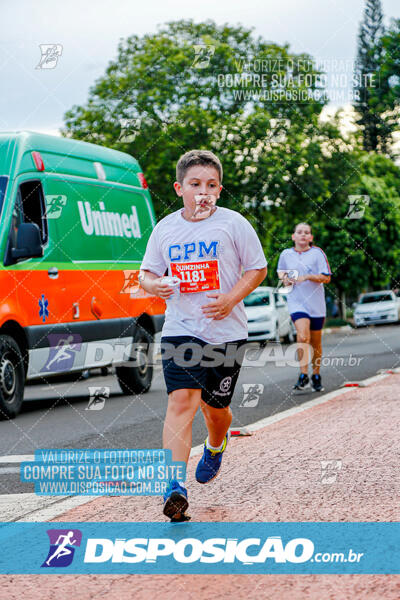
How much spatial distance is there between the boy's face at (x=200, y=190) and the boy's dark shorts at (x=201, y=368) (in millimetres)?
614

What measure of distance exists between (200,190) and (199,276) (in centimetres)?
43

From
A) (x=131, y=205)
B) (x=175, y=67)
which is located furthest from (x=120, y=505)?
(x=175, y=67)

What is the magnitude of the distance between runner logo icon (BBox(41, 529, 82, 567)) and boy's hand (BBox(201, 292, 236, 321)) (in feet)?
3.83

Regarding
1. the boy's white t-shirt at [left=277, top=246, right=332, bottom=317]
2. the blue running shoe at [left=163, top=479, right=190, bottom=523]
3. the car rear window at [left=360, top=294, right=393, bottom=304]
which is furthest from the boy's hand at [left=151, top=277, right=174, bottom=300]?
the car rear window at [left=360, top=294, right=393, bottom=304]

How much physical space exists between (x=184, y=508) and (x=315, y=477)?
1.27 metres

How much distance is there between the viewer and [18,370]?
10.4 metres

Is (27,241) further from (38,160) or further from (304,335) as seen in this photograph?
(304,335)

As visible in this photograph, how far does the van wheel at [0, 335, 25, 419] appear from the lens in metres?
10.0

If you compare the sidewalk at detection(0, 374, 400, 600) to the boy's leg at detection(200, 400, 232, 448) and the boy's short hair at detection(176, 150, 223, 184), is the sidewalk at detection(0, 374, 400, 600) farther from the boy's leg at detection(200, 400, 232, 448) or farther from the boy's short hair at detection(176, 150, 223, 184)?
the boy's short hair at detection(176, 150, 223, 184)

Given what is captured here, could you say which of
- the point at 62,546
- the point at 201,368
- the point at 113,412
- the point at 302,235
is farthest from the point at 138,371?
the point at 62,546

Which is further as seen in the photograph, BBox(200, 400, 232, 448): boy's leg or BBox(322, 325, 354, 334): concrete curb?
BBox(322, 325, 354, 334): concrete curb

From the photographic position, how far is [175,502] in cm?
466

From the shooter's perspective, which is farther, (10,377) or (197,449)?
(10,377)

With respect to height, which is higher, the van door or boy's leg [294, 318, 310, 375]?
the van door
